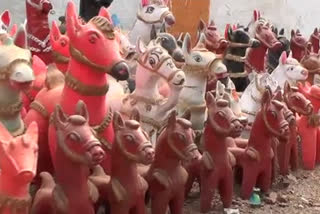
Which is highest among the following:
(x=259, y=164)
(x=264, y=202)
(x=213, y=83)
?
(x=213, y=83)

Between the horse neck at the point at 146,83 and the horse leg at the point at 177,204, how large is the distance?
0.37 m

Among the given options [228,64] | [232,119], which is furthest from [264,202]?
[228,64]

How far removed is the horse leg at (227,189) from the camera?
1999mm

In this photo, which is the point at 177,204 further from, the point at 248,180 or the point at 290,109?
the point at 290,109

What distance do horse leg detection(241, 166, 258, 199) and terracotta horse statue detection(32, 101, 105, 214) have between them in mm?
665

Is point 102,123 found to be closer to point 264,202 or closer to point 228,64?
point 264,202

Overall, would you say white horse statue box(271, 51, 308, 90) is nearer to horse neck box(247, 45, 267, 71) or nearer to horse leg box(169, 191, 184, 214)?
horse neck box(247, 45, 267, 71)

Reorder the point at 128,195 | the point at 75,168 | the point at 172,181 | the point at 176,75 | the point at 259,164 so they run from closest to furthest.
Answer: the point at 75,168 < the point at 128,195 < the point at 172,181 < the point at 176,75 < the point at 259,164

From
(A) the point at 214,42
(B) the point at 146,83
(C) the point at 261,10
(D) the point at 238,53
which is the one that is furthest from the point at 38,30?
(C) the point at 261,10

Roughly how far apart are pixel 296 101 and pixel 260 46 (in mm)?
513

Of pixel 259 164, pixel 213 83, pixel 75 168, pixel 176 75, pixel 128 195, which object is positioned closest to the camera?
pixel 75 168

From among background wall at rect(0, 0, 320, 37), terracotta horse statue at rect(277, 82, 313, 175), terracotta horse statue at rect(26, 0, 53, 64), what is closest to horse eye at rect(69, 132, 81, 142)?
terracotta horse statue at rect(26, 0, 53, 64)

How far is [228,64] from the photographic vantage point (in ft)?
8.86

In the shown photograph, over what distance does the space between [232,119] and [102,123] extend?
399 millimetres
